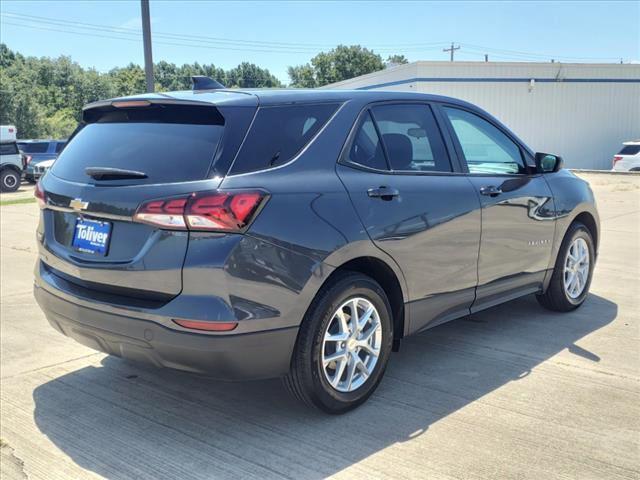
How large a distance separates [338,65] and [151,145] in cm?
8310

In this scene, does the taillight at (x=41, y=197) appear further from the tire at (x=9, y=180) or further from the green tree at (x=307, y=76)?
the green tree at (x=307, y=76)

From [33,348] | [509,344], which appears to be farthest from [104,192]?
[509,344]

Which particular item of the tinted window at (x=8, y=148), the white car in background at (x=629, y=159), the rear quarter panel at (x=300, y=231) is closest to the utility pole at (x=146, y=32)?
the rear quarter panel at (x=300, y=231)

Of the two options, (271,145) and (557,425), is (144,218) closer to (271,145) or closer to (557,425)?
(271,145)

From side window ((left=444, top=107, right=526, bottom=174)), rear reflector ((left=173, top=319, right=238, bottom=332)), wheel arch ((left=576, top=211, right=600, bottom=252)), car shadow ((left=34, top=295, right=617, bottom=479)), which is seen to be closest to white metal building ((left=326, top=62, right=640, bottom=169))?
wheel arch ((left=576, top=211, right=600, bottom=252))

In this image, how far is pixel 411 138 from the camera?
402cm

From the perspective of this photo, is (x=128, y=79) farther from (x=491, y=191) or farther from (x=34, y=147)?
(x=491, y=191)

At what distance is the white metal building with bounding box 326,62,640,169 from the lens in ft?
98.8

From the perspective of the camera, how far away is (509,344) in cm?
463

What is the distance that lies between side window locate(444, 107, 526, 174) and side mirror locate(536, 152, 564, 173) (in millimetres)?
147

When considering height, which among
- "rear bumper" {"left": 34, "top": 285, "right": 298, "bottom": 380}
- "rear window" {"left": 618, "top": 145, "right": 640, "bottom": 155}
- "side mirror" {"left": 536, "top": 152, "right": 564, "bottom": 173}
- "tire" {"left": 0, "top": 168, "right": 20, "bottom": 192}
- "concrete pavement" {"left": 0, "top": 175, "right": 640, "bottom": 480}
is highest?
"side mirror" {"left": 536, "top": 152, "right": 564, "bottom": 173}

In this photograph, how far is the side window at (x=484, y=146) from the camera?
4418mm

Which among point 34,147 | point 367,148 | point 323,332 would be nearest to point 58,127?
point 34,147

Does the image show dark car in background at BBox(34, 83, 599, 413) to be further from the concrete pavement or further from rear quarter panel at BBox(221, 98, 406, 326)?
the concrete pavement
